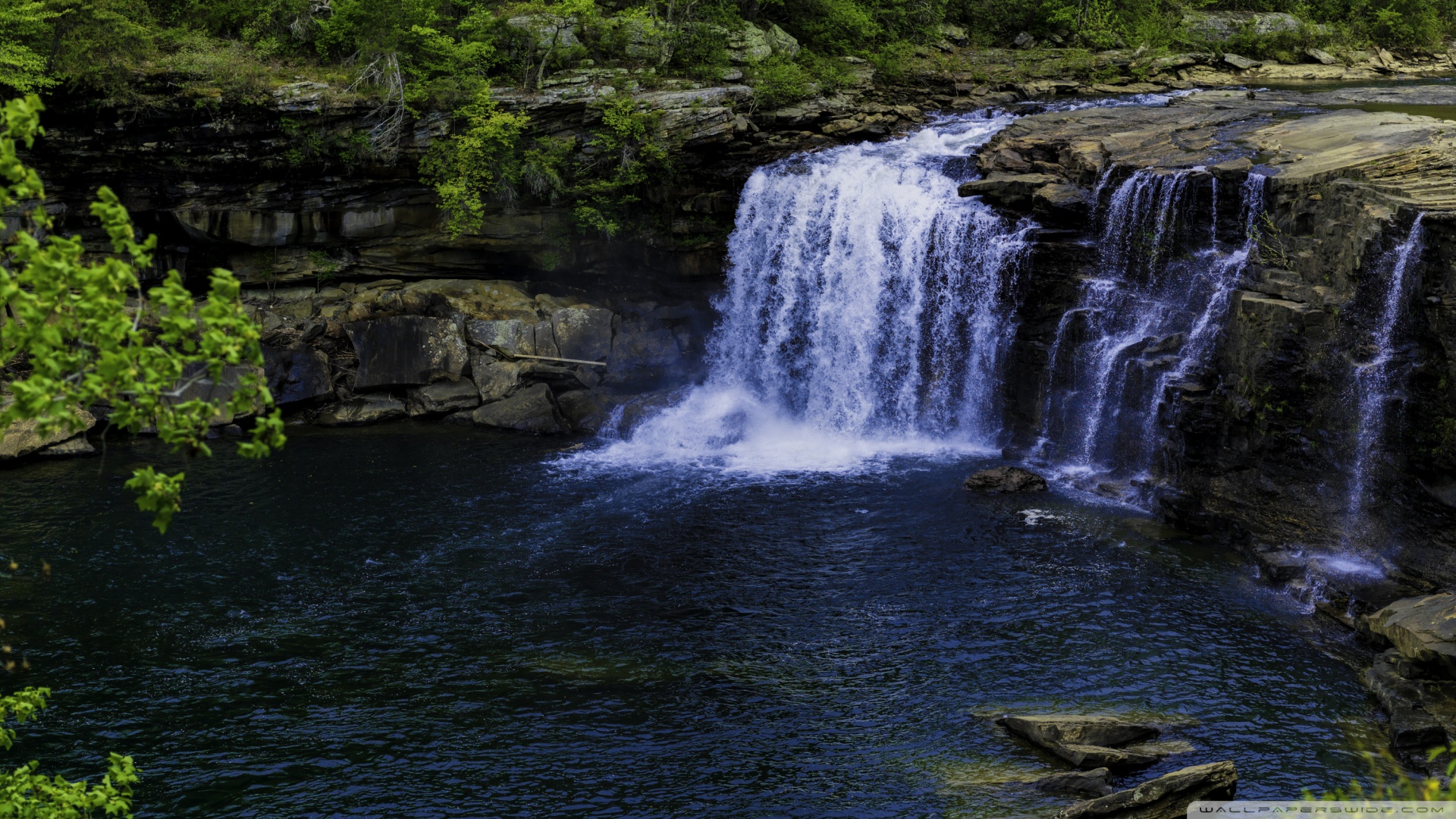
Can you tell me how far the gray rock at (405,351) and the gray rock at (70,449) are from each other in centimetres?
782

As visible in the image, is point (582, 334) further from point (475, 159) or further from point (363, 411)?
point (363, 411)

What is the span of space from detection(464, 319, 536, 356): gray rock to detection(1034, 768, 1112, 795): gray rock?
24320mm

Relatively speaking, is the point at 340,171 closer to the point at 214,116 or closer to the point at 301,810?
the point at 214,116

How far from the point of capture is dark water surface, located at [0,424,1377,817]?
15570mm

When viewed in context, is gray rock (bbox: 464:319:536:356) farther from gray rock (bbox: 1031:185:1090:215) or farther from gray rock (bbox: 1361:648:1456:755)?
gray rock (bbox: 1361:648:1456:755)

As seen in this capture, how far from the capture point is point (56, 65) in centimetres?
3103

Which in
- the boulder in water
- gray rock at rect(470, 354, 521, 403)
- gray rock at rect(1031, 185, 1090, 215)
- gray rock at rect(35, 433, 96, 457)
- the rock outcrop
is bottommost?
the rock outcrop

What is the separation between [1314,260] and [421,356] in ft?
84.5

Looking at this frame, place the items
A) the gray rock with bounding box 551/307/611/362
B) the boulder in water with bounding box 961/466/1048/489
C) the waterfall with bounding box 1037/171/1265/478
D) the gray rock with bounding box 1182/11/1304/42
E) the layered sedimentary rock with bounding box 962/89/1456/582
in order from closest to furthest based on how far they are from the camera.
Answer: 1. the layered sedimentary rock with bounding box 962/89/1456/582
2. the waterfall with bounding box 1037/171/1265/478
3. the boulder in water with bounding box 961/466/1048/489
4. the gray rock with bounding box 551/307/611/362
5. the gray rock with bounding box 1182/11/1304/42

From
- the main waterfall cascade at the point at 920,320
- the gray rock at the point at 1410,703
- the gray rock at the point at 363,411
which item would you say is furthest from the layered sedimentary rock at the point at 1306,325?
the gray rock at the point at 363,411

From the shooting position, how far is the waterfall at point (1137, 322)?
25625 millimetres

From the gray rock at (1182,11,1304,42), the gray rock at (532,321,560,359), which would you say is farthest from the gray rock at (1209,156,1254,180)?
the gray rock at (1182,11,1304,42)

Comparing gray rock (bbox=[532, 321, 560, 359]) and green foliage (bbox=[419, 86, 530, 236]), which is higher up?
green foliage (bbox=[419, 86, 530, 236])

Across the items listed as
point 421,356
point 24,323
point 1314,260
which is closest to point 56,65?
point 421,356
